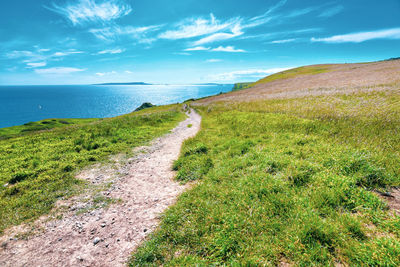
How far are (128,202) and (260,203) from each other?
4965 mm

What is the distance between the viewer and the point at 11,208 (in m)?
5.79

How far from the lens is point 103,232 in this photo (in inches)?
192

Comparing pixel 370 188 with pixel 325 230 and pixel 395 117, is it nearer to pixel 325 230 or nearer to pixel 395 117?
pixel 325 230

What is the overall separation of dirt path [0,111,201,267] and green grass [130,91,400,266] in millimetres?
680

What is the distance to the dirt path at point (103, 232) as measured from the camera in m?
4.12

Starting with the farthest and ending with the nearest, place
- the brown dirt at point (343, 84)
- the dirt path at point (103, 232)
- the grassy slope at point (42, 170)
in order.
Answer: the brown dirt at point (343, 84) < the grassy slope at point (42, 170) < the dirt path at point (103, 232)

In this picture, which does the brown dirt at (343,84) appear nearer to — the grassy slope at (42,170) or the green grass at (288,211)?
the green grass at (288,211)

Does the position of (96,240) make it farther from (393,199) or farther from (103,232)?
(393,199)

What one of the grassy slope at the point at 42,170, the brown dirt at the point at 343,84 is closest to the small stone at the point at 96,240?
the grassy slope at the point at 42,170

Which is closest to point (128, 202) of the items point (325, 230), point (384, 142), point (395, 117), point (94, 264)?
point (94, 264)

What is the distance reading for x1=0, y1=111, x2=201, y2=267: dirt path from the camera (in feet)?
13.5

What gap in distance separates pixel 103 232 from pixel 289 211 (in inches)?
221

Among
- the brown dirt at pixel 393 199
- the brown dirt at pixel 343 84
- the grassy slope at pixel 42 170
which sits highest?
the brown dirt at pixel 343 84

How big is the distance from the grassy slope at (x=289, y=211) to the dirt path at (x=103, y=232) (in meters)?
0.73
